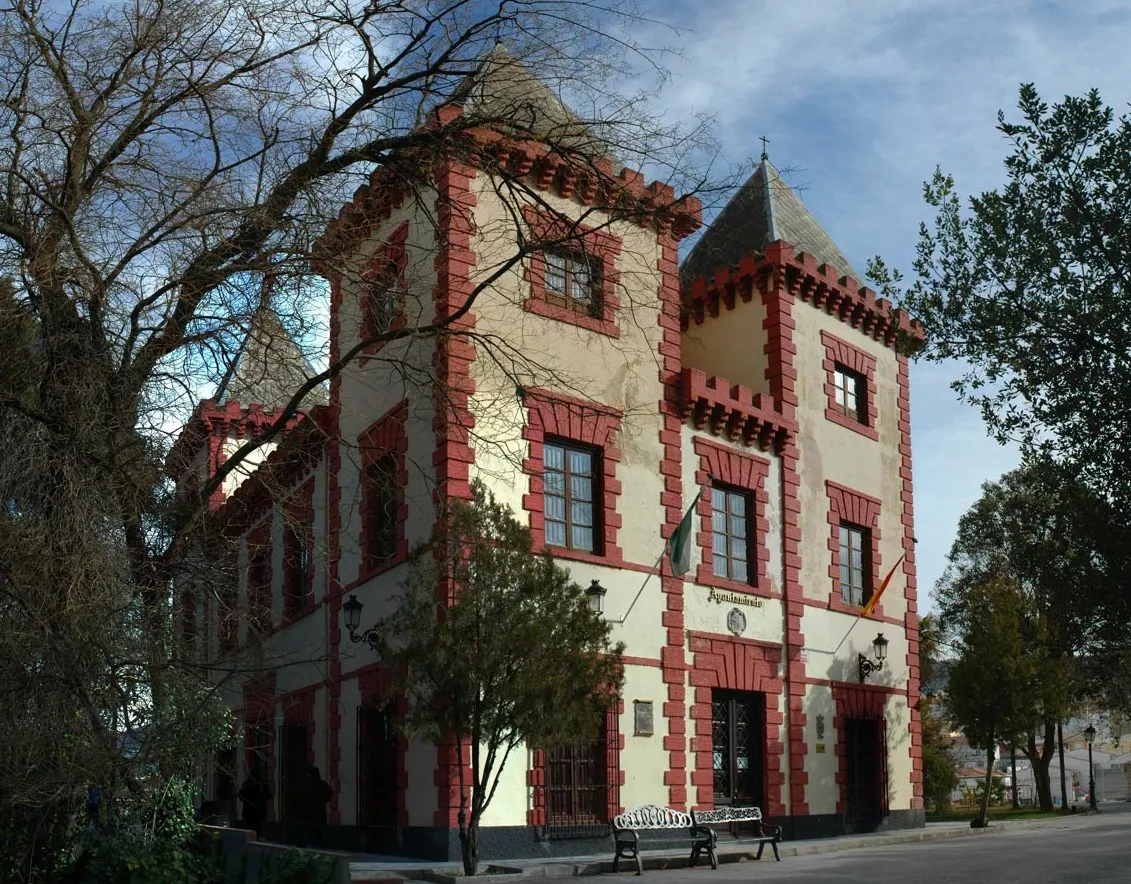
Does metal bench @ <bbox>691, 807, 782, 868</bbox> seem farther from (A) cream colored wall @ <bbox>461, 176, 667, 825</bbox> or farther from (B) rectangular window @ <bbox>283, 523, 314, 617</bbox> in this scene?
(B) rectangular window @ <bbox>283, 523, 314, 617</bbox>

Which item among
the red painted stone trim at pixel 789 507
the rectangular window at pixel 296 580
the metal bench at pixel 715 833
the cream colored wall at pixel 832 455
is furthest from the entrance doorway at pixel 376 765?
the cream colored wall at pixel 832 455

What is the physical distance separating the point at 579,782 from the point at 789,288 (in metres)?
10.4

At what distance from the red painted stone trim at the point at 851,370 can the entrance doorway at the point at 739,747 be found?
6101 millimetres

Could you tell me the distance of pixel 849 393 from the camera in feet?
87.2

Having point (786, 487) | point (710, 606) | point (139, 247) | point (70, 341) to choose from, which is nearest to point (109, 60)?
point (139, 247)

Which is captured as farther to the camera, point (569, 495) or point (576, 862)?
point (569, 495)

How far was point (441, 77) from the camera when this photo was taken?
11508 mm

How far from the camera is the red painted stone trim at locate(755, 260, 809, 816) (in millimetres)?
22734

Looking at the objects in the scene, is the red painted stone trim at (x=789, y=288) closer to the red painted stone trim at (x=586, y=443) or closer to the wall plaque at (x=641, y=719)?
the red painted stone trim at (x=586, y=443)

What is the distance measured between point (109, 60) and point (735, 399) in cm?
1351

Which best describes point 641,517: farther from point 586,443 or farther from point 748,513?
point 748,513

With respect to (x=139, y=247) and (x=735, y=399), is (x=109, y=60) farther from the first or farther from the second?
(x=735, y=399)

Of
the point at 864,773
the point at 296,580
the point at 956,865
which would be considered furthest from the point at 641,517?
the point at 864,773

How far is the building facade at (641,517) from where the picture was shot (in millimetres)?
18391
